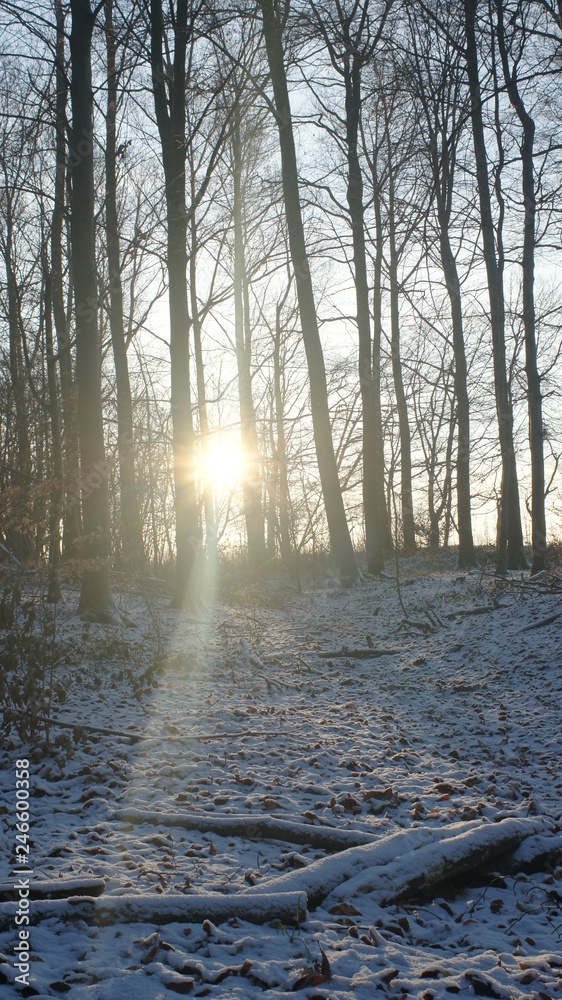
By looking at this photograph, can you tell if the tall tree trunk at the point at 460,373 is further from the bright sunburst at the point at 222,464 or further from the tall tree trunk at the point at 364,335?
the bright sunburst at the point at 222,464

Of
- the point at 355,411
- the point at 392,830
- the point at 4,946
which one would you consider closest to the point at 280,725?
the point at 392,830

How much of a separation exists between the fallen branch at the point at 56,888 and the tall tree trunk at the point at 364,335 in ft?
40.9

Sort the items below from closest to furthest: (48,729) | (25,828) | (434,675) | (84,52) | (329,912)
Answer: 1. (329,912)
2. (25,828)
3. (48,729)
4. (434,675)
5. (84,52)

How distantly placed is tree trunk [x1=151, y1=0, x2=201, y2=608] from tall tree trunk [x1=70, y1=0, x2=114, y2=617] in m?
2.20

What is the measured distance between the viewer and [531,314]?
11719mm

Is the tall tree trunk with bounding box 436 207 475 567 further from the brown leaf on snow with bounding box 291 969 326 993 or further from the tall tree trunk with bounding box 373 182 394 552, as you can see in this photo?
the brown leaf on snow with bounding box 291 969 326 993

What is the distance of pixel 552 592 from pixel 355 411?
38.2ft

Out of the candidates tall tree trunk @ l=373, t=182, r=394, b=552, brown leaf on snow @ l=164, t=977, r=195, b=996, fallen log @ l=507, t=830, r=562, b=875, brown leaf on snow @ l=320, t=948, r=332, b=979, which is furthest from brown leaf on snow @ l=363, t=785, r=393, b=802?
tall tree trunk @ l=373, t=182, r=394, b=552

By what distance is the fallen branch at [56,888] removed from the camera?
90.0 inches

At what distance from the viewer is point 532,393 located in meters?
11.2

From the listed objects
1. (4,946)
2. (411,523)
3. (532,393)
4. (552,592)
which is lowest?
(4,946)

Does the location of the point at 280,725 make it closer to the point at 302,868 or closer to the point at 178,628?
the point at 302,868

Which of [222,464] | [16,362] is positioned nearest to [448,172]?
[16,362]

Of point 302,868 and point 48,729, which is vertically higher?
point 48,729
